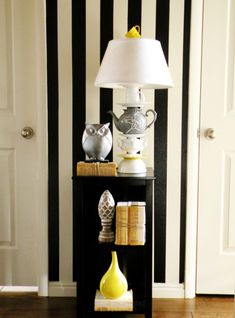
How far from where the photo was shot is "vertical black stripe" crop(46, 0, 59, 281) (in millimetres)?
2244

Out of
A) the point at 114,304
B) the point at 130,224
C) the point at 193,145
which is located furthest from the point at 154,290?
the point at 193,145

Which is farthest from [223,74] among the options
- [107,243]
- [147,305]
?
[147,305]

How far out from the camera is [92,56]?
7.41 feet

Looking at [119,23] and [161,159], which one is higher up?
[119,23]

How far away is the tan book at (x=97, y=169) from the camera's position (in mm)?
1963

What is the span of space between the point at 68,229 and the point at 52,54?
3.23 ft

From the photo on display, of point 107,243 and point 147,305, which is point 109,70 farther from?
point 147,305

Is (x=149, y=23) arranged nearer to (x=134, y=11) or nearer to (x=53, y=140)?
(x=134, y=11)

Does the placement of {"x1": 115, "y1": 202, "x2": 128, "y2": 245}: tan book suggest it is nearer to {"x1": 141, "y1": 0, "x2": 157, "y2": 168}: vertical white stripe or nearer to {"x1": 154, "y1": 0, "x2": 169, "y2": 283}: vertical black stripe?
{"x1": 154, "y1": 0, "x2": 169, "y2": 283}: vertical black stripe

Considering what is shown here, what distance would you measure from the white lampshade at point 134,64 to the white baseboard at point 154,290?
3.87 ft

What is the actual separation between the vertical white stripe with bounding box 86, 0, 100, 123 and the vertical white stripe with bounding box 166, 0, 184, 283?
15.7 inches

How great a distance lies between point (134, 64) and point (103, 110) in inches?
19.2

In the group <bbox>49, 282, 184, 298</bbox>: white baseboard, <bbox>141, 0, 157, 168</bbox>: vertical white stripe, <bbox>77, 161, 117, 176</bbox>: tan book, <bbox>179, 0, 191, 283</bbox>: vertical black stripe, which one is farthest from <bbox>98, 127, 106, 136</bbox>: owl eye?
<bbox>49, 282, 184, 298</bbox>: white baseboard

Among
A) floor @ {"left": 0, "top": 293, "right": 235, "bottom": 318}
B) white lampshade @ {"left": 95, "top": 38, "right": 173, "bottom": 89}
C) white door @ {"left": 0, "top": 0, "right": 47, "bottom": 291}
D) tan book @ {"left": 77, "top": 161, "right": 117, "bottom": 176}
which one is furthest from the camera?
white door @ {"left": 0, "top": 0, "right": 47, "bottom": 291}
